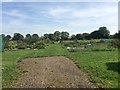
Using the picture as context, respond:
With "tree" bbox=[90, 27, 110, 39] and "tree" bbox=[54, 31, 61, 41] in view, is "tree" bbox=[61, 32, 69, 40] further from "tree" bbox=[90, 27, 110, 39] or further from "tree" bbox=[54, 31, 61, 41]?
"tree" bbox=[90, 27, 110, 39]

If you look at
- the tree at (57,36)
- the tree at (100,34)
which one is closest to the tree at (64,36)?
the tree at (57,36)

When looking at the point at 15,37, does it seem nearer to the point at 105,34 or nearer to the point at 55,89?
the point at 105,34

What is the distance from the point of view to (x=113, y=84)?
9.40 meters

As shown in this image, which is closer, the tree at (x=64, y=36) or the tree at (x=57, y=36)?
the tree at (x=57, y=36)

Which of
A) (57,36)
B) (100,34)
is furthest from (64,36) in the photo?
(100,34)

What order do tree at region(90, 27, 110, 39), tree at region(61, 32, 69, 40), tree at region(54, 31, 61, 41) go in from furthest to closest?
tree at region(61, 32, 69, 40)
tree at region(90, 27, 110, 39)
tree at region(54, 31, 61, 41)

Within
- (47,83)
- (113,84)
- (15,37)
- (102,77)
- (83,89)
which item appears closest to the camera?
(83,89)

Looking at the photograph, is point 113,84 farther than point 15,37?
No

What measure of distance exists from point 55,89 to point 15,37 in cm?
8126

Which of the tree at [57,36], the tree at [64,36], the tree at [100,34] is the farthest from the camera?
the tree at [64,36]

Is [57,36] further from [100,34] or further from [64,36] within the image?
[100,34]

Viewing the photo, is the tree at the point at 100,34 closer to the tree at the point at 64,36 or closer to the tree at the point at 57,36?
the tree at the point at 64,36

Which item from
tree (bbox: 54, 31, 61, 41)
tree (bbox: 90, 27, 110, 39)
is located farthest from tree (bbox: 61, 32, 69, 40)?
tree (bbox: 90, 27, 110, 39)

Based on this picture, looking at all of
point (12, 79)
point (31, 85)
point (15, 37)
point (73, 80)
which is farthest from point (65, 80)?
point (15, 37)
